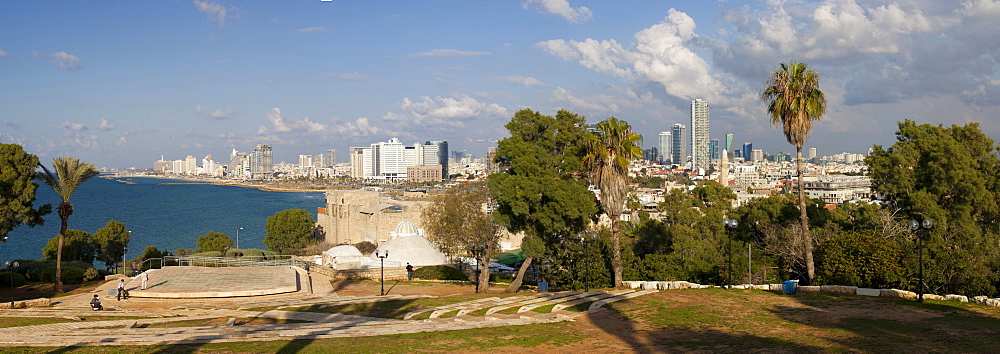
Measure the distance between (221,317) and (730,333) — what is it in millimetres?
12410

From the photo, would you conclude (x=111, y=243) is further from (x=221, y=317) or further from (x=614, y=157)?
(x=614, y=157)

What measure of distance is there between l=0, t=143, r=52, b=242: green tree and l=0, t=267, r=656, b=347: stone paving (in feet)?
11.5

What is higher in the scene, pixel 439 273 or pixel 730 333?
pixel 730 333

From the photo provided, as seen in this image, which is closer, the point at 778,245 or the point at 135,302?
the point at 135,302

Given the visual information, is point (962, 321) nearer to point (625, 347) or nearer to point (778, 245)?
point (625, 347)

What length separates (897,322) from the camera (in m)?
12.0

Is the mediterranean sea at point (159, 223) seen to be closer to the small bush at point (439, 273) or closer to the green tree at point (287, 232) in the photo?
the green tree at point (287, 232)

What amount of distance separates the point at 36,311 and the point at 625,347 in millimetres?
16021

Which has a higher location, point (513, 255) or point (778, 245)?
point (778, 245)

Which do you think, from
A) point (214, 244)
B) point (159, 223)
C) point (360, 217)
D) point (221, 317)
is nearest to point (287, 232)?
point (360, 217)

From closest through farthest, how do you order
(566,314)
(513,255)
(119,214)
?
(566,314), (513,255), (119,214)

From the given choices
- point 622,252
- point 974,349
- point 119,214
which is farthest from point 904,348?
point 119,214

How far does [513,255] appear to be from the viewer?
5169 cm

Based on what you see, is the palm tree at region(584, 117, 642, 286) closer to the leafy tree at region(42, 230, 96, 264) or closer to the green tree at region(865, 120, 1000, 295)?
the green tree at region(865, 120, 1000, 295)
